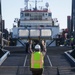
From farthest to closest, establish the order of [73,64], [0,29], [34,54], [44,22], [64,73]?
[44,22]
[0,29]
[73,64]
[64,73]
[34,54]

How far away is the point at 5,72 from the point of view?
12.1 meters

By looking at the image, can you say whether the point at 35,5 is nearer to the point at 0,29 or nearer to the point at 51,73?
the point at 0,29

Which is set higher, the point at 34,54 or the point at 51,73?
the point at 34,54

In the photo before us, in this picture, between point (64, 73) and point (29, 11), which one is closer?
point (64, 73)

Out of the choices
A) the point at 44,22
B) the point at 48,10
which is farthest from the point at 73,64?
the point at 48,10

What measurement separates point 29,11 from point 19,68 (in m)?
31.4

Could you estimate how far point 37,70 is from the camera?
8938 millimetres

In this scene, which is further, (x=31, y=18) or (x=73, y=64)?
(x=31, y=18)

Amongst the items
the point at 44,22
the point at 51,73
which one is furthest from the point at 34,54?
the point at 44,22

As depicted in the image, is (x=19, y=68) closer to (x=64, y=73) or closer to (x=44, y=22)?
(x=64, y=73)

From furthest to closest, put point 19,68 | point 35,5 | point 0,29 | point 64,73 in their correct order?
point 35,5
point 0,29
point 19,68
point 64,73

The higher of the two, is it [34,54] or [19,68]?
[34,54]

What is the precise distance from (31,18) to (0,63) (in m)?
29.2

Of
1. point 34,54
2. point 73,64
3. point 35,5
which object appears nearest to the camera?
point 34,54
